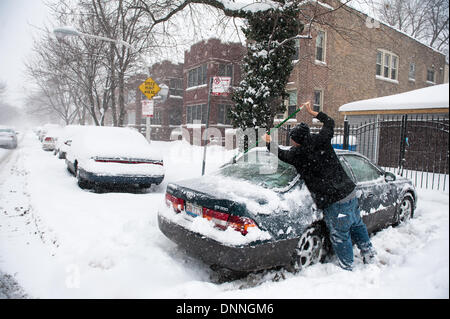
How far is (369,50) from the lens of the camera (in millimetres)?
19047

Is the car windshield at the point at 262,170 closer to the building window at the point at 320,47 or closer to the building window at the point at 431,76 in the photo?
the building window at the point at 320,47

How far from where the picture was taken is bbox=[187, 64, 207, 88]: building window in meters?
22.3

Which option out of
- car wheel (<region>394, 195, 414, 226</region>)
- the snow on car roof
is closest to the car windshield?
car wheel (<region>394, 195, 414, 226</region>)

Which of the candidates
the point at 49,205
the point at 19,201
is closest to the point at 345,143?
the point at 49,205

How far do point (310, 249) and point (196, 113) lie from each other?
21.0m

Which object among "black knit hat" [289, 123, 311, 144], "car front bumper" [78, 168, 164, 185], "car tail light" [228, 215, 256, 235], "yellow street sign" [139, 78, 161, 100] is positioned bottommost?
"car front bumper" [78, 168, 164, 185]

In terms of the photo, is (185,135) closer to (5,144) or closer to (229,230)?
(5,144)

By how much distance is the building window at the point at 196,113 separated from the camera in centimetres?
2275

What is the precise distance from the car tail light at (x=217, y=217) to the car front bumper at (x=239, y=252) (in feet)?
0.56

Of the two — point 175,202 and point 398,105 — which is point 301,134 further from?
point 398,105

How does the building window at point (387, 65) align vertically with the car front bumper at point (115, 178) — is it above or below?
above

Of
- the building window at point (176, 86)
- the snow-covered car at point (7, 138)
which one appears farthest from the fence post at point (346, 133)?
the building window at point (176, 86)

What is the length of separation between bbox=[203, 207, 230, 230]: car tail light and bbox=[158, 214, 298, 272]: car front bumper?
0.56ft

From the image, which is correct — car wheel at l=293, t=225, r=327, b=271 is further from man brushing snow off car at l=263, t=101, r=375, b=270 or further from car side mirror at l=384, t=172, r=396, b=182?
car side mirror at l=384, t=172, r=396, b=182
